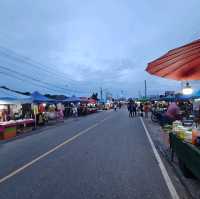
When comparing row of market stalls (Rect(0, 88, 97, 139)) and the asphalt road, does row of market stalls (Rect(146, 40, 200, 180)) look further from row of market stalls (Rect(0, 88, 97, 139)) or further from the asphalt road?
row of market stalls (Rect(0, 88, 97, 139))

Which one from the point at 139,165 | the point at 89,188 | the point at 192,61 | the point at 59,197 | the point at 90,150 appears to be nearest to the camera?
the point at 59,197

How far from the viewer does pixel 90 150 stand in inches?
455

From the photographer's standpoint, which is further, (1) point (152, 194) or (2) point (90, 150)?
(2) point (90, 150)

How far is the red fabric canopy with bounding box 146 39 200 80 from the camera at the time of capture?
5973mm

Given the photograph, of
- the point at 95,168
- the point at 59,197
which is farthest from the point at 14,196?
the point at 95,168

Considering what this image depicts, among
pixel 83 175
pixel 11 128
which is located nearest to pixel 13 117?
pixel 11 128

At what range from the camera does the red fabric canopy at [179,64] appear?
5.97m

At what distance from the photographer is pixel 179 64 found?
7418 millimetres

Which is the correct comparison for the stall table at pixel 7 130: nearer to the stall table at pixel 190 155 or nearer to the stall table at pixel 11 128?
the stall table at pixel 11 128

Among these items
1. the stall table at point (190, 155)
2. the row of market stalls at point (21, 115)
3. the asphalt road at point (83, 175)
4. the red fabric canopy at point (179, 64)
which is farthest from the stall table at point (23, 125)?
the stall table at point (190, 155)

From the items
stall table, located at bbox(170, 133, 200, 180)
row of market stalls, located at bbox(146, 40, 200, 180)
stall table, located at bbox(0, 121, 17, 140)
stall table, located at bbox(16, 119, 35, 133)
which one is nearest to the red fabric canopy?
row of market stalls, located at bbox(146, 40, 200, 180)

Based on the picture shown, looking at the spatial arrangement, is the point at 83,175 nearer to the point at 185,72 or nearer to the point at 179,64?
the point at 179,64

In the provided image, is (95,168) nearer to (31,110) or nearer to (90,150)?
(90,150)

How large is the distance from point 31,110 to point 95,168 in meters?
22.3
